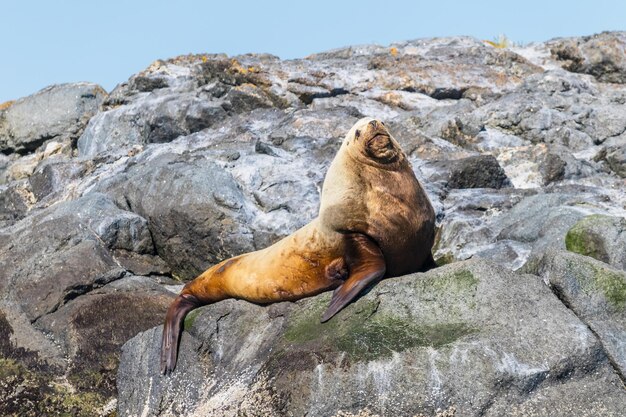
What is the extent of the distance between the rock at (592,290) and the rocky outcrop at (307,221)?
0.02 metres

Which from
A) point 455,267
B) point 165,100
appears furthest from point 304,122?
point 455,267

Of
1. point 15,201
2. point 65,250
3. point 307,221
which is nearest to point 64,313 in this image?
point 65,250

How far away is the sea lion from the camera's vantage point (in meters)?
6.93

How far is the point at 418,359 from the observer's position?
5844 millimetres

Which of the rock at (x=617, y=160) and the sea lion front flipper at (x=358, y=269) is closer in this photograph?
the sea lion front flipper at (x=358, y=269)

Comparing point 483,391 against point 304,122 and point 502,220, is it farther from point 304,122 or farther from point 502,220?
point 304,122

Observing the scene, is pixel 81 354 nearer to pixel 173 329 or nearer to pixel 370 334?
pixel 173 329

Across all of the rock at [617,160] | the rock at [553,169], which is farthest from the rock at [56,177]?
the rock at [617,160]

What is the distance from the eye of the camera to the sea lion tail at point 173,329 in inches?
283

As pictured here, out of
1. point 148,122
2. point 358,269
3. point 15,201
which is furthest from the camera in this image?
point 148,122

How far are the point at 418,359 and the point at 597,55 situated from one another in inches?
685

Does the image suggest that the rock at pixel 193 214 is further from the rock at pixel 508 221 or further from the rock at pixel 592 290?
the rock at pixel 592 290

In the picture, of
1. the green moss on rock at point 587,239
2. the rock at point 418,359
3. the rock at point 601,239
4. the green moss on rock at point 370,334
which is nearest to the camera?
the rock at point 418,359

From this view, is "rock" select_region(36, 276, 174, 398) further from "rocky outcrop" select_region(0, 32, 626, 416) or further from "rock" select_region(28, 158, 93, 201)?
"rock" select_region(28, 158, 93, 201)
